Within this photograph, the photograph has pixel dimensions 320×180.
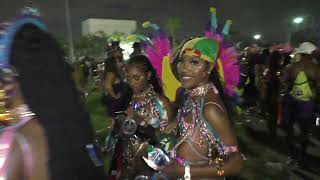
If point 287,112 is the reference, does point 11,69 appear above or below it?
above

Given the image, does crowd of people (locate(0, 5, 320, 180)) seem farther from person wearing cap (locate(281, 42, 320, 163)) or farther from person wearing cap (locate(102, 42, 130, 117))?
person wearing cap (locate(281, 42, 320, 163))

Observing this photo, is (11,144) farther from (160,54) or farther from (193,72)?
(160,54)

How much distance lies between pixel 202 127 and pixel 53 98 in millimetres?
1229

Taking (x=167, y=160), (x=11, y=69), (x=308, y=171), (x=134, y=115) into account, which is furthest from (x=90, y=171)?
(x=308, y=171)

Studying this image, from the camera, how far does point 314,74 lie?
21.4 ft

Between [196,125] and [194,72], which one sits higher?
[194,72]

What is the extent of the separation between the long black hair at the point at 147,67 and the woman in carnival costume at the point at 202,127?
3.40ft

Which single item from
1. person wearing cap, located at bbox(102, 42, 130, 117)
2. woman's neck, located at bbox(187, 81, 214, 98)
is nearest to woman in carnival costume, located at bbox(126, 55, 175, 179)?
woman's neck, located at bbox(187, 81, 214, 98)

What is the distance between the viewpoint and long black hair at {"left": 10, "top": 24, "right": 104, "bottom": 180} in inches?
65.0

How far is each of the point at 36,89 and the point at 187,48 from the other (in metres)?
1.44

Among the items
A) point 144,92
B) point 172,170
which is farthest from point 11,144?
point 144,92

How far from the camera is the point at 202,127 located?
105 inches

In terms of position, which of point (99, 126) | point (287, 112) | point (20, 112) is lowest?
point (99, 126)

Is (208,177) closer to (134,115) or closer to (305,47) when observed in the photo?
(134,115)
